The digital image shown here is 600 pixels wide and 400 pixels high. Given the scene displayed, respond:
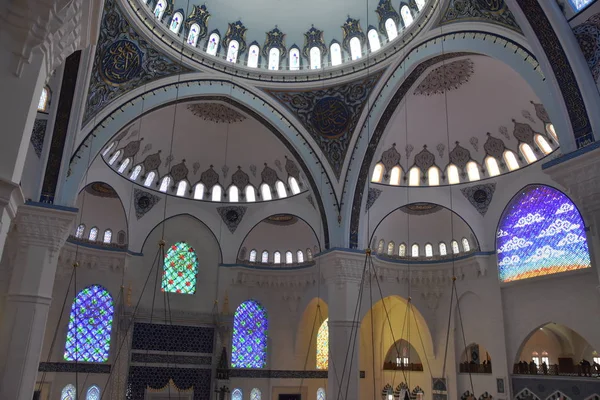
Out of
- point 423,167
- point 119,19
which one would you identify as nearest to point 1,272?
point 119,19

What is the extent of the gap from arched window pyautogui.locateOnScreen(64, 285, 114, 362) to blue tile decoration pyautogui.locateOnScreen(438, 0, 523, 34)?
12.3 m

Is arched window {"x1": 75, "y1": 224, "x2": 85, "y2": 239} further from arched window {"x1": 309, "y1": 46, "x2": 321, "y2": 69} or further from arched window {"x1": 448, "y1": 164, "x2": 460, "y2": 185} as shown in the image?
arched window {"x1": 448, "y1": 164, "x2": 460, "y2": 185}

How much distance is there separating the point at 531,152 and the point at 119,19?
36.7 ft

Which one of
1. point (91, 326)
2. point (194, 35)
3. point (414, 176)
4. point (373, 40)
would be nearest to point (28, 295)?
point (91, 326)

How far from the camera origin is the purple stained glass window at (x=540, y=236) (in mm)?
12680

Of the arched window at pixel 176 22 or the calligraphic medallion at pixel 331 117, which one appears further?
the calligraphic medallion at pixel 331 117

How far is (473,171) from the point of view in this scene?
1549cm

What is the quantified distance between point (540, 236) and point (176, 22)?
11075 millimetres

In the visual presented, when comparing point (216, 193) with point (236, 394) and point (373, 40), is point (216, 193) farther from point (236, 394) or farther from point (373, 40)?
point (373, 40)

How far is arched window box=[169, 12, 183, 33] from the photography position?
39.9ft

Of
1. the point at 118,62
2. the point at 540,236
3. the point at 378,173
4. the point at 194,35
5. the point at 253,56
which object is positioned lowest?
the point at 540,236

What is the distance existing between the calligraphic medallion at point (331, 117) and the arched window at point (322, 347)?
25.2ft

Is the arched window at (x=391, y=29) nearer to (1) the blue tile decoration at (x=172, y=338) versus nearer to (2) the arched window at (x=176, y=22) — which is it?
(2) the arched window at (x=176, y=22)

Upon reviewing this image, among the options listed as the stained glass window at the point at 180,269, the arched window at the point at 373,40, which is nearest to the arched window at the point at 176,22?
the arched window at the point at 373,40
